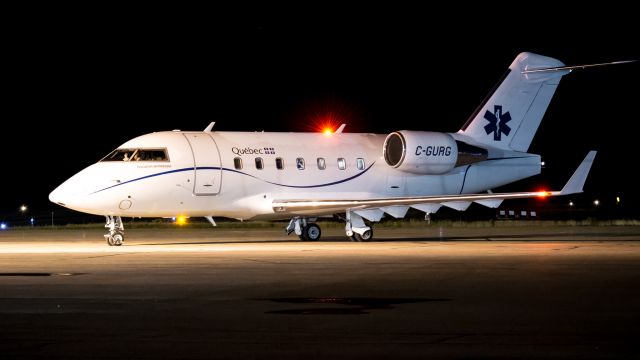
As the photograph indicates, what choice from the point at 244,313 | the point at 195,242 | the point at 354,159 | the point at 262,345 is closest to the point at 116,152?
the point at 195,242

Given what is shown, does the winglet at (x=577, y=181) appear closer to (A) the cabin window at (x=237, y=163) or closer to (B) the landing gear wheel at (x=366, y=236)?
(B) the landing gear wheel at (x=366, y=236)

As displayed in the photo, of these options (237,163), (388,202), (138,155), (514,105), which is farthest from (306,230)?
(514,105)

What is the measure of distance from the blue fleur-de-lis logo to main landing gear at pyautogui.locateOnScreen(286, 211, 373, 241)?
7253mm

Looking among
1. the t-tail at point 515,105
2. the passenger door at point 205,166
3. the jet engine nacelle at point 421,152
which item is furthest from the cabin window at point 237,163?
the t-tail at point 515,105

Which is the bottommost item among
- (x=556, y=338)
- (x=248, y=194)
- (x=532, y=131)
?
(x=556, y=338)

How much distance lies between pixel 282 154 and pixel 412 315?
21634 mm

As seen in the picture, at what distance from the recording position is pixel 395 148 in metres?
36.7

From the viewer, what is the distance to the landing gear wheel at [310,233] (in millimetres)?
34875

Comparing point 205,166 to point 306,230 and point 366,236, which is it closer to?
point 306,230

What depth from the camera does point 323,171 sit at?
35.3m

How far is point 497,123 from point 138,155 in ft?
45.0

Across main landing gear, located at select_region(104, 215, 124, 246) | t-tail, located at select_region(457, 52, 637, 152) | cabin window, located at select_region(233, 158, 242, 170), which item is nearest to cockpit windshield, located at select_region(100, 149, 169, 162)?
main landing gear, located at select_region(104, 215, 124, 246)

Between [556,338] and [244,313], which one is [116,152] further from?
[556,338]

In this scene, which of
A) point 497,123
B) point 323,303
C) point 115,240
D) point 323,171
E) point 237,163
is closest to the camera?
point 323,303
